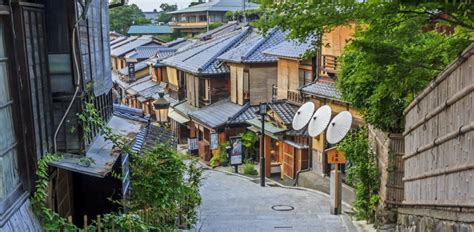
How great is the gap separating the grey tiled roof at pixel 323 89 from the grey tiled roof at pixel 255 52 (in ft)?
21.9

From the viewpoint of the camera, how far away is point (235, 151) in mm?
25609

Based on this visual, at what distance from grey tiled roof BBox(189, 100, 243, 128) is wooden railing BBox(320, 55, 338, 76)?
27.7 feet

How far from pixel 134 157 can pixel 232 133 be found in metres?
20.5

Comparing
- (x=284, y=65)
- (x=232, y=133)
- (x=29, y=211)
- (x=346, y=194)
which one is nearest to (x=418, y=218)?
(x=29, y=211)

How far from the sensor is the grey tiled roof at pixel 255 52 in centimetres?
2995

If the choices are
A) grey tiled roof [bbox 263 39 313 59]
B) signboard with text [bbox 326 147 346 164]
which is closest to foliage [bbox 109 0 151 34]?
grey tiled roof [bbox 263 39 313 59]

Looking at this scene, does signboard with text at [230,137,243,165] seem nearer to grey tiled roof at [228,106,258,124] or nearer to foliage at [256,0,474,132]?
grey tiled roof at [228,106,258,124]

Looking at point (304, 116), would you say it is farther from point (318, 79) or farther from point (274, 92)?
point (274, 92)

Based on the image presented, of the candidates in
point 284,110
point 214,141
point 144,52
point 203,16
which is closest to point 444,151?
point 284,110

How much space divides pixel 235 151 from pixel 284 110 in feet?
11.5

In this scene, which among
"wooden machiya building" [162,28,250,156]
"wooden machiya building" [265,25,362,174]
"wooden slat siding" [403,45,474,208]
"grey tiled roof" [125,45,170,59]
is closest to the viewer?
Answer: "wooden slat siding" [403,45,474,208]

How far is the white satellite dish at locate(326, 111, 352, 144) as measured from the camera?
15836 millimetres

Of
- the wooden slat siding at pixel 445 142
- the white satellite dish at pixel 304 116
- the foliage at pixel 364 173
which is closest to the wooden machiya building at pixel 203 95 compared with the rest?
the white satellite dish at pixel 304 116

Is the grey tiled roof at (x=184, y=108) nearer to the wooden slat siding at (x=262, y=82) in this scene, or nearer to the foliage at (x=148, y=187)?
the wooden slat siding at (x=262, y=82)
